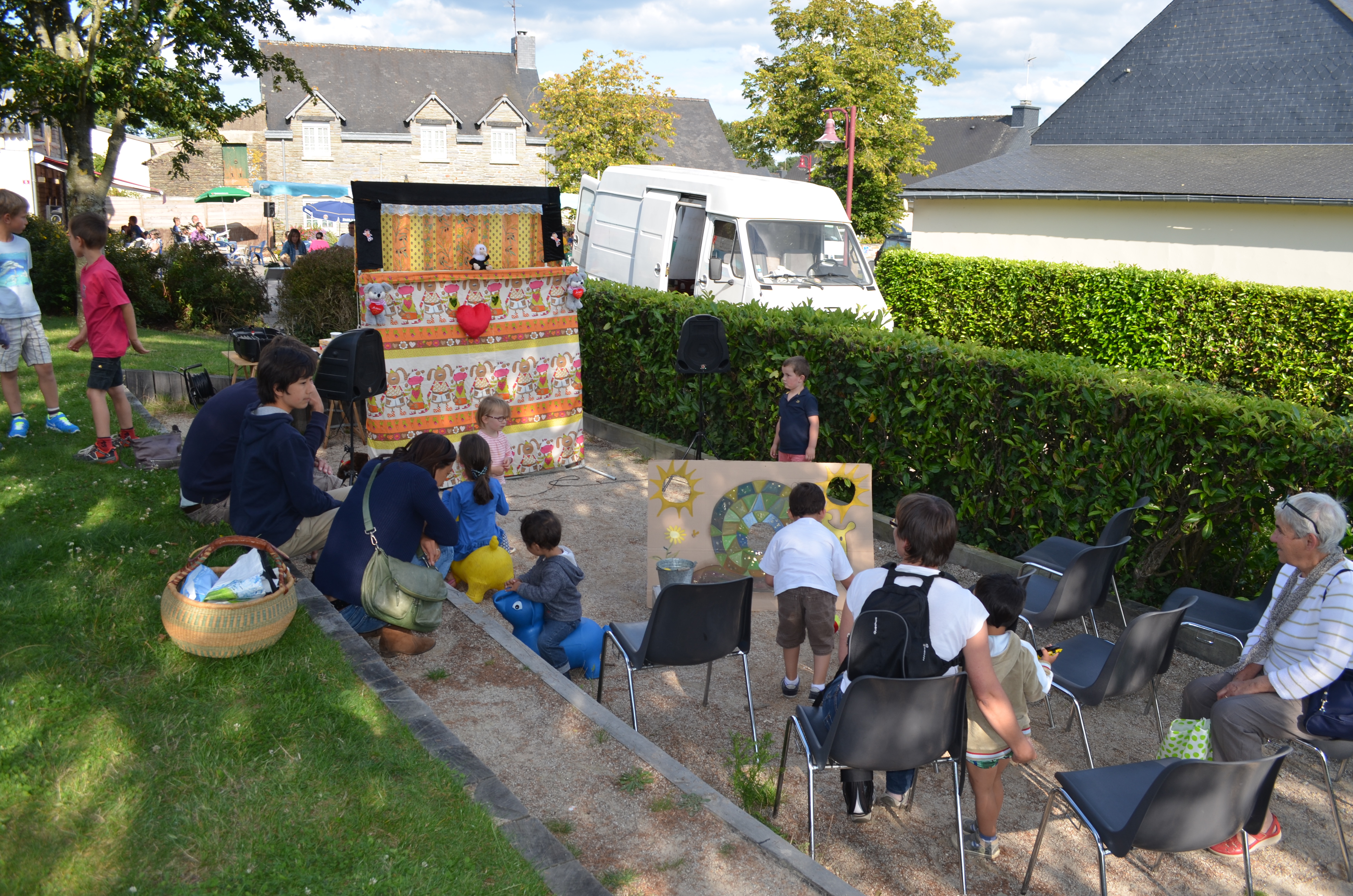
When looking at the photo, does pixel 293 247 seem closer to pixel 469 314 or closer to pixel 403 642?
pixel 469 314

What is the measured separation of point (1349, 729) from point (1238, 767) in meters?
1.07

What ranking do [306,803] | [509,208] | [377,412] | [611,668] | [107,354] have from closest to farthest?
[306,803] < [611,668] < [107,354] < [377,412] < [509,208]

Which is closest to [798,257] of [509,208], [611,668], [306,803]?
[509,208]

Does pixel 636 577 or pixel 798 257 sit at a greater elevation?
pixel 798 257

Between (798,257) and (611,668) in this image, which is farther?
(798,257)

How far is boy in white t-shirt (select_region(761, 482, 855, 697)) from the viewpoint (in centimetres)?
486

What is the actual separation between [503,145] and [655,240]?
38242mm

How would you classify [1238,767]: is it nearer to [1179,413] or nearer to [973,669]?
[973,669]

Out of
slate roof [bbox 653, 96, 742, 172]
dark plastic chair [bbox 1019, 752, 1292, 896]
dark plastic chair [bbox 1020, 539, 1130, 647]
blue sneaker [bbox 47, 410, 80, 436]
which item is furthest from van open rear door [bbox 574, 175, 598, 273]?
slate roof [bbox 653, 96, 742, 172]

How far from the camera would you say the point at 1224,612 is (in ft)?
16.5

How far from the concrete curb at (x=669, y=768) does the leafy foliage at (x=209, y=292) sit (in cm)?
1270

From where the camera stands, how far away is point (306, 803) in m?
3.26

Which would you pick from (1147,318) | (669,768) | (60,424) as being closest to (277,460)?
(669,768)

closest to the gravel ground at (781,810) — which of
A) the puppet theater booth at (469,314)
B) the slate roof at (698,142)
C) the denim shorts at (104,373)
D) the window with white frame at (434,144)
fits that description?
the denim shorts at (104,373)
